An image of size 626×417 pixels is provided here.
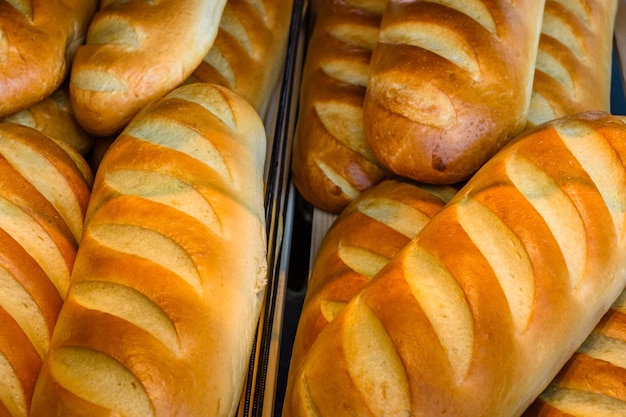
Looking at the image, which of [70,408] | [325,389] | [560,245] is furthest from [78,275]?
[560,245]

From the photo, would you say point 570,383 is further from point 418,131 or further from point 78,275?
point 78,275

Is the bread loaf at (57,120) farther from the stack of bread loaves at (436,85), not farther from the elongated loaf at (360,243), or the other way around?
the elongated loaf at (360,243)

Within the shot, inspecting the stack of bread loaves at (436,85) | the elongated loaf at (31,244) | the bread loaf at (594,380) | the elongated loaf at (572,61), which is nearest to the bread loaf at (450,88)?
the stack of bread loaves at (436,85)

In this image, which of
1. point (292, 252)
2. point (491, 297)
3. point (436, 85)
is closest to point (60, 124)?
point (292, 252)

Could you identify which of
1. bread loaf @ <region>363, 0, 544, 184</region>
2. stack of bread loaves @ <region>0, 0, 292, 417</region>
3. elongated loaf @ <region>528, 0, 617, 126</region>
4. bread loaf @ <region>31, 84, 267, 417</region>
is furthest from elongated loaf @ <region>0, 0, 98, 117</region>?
elongated loaf @ <region>528, 0, 617, 126</region>

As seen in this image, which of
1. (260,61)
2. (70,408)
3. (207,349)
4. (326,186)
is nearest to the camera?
(70,408)

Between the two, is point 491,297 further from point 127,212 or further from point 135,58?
point 135,58
